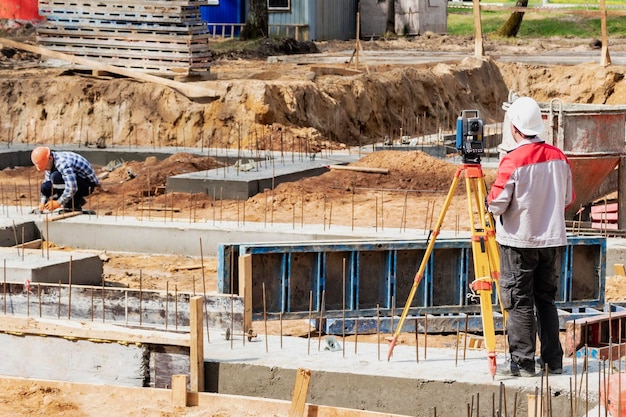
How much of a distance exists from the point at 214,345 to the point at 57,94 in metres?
13.7

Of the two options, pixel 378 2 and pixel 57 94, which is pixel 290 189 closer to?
pixel 57 94

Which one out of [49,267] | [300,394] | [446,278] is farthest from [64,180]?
[300,394]

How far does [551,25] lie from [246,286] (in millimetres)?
32078

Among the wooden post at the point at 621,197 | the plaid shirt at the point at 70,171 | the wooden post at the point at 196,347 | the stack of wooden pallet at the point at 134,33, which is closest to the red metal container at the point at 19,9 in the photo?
the stack of wooden pallet at the point at 134,33

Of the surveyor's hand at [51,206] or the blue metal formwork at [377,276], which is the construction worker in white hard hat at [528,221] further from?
the surveyor's hand at [51,206]

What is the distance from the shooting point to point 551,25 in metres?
38.7

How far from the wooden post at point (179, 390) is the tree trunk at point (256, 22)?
2443cm

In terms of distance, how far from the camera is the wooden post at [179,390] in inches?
284

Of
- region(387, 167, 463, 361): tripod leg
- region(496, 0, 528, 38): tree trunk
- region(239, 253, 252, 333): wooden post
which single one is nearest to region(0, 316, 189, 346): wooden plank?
region(239, 253, 252, 333): wooden post

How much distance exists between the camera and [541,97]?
27.2m

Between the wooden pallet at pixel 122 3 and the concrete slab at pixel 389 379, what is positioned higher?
the wooden pallet at pixel 122 3

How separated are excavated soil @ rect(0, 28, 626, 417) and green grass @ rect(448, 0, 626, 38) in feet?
25.6

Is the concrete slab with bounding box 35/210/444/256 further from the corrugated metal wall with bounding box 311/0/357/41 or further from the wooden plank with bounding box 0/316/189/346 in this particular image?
the corrugated metal wall with bounding box 311/0/357/41

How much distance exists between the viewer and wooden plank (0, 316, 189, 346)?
306 inches
